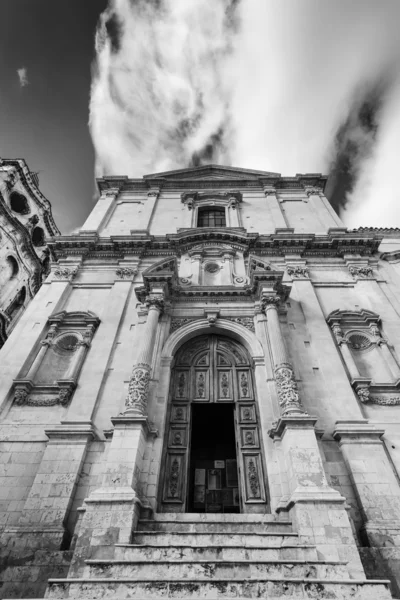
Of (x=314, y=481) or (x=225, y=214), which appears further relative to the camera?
(x=225, y=214)

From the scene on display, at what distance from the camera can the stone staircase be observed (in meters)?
5.16

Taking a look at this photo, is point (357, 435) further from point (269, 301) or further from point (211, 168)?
point (211, 168)

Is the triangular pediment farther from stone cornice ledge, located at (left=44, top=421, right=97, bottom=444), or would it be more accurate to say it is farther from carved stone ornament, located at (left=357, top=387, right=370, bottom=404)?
stone cornice ledge, located at (left=44, top=421, right=97, bottom=444)

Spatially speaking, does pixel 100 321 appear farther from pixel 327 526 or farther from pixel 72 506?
pixel 327 526

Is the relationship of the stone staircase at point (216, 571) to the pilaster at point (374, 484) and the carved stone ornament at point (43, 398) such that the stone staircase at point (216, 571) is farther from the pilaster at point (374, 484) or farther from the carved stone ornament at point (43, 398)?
the carved stone ornament at point (43, 398)

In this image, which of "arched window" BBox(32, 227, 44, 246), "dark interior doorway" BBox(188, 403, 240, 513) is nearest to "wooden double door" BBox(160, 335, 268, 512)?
"dark interior doorway" BBox(188, 403, 240, 513)

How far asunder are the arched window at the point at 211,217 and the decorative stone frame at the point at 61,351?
29.5 ft

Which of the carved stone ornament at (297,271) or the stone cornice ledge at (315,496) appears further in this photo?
the carved stone ornament at (297,271)

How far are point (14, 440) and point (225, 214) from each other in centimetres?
1466

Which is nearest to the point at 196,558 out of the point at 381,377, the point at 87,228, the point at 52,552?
the point at 52,552

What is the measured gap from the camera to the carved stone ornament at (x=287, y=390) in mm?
8984

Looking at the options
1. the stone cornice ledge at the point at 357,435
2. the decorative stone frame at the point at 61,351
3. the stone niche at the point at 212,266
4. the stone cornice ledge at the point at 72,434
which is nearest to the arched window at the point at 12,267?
the decorative stone frame at the point at 61,351

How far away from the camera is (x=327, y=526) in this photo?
6.81m

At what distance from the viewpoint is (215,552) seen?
244 inches
